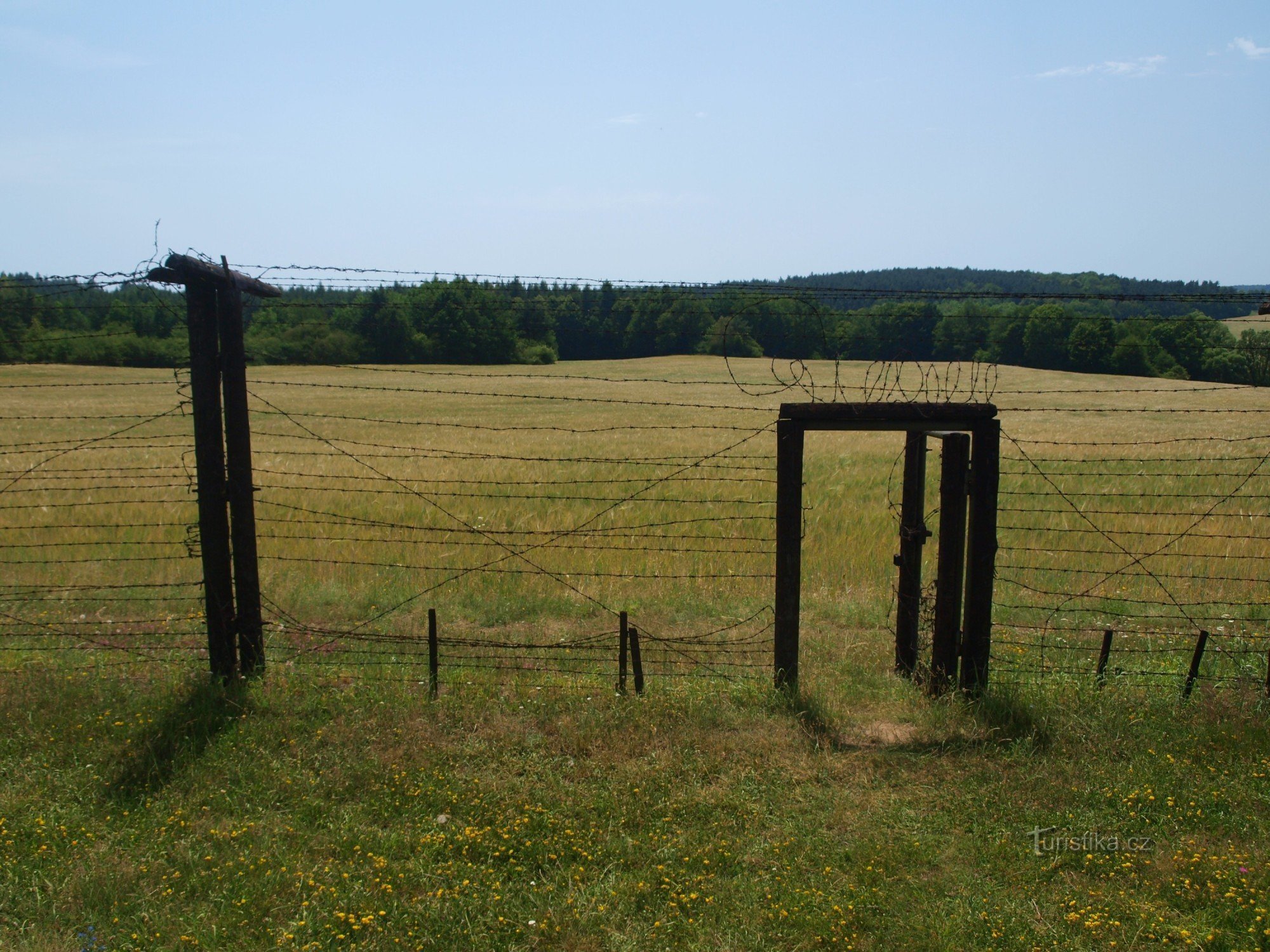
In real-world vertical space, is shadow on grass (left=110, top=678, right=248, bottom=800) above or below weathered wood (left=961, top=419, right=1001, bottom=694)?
below

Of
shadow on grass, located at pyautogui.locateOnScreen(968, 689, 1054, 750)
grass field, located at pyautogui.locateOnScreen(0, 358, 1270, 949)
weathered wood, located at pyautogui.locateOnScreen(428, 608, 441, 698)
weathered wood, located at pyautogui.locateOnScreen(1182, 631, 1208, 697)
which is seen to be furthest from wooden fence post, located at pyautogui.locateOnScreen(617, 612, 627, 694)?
weathered wood, located at pyautogui.locateOnScreen(1182, 631, 1208, 697)

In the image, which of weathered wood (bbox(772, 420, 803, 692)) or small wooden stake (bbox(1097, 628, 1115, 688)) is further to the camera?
small wooden stake (bbox(1097, 628, 1115, 688))

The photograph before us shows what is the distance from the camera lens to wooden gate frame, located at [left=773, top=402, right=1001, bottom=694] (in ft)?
17.1

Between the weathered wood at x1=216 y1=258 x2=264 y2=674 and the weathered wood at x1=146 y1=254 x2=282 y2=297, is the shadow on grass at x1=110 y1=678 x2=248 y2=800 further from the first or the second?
the weathered wood at x1=146 y1=254 x2=282 y2=297

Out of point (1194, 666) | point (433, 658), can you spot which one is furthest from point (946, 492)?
point (433, 658)

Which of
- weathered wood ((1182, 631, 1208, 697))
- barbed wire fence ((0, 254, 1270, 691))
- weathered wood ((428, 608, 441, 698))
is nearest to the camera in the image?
weathered wood ((428, 608, 441, 698))

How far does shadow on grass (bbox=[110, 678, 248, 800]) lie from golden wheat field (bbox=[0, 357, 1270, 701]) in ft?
2.22

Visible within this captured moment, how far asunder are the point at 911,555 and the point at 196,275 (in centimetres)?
486

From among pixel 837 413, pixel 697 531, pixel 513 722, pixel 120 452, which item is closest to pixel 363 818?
pixel 513 722

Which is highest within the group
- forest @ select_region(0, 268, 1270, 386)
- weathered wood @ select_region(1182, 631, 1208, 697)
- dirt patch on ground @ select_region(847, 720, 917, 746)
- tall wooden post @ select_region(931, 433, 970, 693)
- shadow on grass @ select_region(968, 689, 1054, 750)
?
forest @ select_region(0, 268, 1270, 386)

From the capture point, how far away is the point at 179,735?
183 inches

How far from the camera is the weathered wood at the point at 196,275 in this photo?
4.73m

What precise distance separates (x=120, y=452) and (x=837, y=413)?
17469mm

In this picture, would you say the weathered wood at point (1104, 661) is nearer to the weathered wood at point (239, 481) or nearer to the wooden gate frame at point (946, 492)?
the wooden gate frame at point (946, 492)
